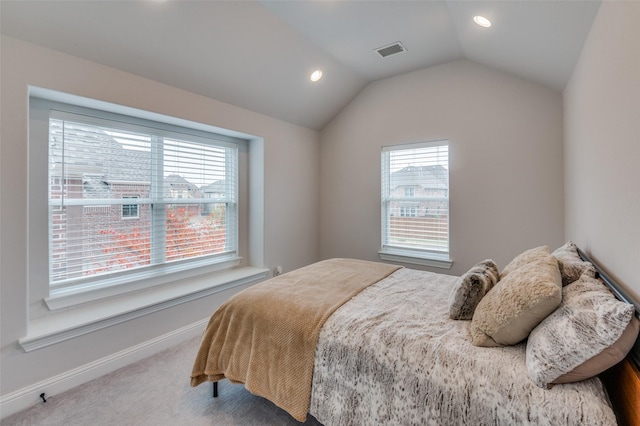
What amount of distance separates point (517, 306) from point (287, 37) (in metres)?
2.74

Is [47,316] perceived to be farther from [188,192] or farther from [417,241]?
[417,241]

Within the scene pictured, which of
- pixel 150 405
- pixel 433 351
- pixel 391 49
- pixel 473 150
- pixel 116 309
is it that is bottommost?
pixel 150 405

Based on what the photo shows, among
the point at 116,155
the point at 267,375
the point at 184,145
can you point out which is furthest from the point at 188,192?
the point at 267,375

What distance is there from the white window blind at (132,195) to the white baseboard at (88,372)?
679 mm

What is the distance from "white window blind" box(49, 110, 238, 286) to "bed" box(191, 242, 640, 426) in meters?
1.40

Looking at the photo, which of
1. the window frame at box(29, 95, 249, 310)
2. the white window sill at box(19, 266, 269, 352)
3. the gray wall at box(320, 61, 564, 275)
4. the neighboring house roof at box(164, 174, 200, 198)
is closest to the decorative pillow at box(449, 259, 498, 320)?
the gray wall at box(320, 61, 564, 275)

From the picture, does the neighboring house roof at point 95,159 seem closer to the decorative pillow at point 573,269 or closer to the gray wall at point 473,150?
the gray wall at point 473,150

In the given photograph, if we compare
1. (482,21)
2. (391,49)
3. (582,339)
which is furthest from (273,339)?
(391,49)

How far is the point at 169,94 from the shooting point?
256 centimetres

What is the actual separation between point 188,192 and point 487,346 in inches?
116

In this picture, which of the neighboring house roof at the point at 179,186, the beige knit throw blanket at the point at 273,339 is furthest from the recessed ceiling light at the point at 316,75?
the beige knit throw blanket at the point at 273,339

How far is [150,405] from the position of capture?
185cm

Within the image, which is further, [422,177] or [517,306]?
[422,177]

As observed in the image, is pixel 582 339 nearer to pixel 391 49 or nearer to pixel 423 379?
pixel 423 379
